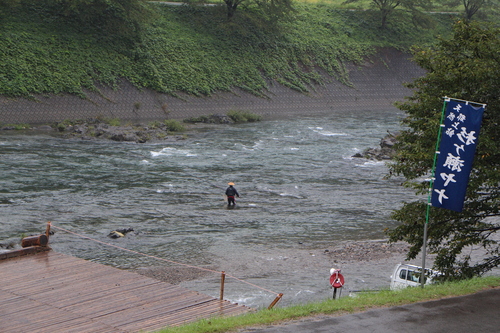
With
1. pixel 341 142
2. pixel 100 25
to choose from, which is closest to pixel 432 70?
pixel 341 142

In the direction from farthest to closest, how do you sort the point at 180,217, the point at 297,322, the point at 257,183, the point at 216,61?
1. the point at 216,61
2. the point at 257,183
3. the point at 180,217
4. the point at 297,322

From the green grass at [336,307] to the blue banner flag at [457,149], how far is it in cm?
161

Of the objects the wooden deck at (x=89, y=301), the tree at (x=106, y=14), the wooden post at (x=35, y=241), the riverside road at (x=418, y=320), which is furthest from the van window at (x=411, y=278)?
the tree at (x=106, y=14)

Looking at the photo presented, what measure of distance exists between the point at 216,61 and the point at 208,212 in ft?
112

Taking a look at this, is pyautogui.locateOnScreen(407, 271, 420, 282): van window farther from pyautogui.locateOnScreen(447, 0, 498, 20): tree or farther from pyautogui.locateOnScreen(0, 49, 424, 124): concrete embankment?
pyautogui.locateOnScreen(447, 0, 498, 20): tree

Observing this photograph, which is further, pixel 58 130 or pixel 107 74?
pixel 107 74

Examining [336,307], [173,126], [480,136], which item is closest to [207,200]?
[480,136]

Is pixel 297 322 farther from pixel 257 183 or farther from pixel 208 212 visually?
pixel 257 183

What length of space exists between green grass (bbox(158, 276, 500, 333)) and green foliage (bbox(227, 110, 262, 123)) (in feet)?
124

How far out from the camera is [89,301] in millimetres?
11672

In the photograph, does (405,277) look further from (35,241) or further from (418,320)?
(35,241)

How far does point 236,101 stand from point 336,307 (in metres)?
43.7

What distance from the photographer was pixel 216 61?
56219 millimetres

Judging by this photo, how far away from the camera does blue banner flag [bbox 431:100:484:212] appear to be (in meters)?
10.8
